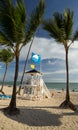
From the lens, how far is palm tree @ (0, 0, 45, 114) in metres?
13.9

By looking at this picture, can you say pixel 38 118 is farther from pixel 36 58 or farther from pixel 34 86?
pixel 36 58

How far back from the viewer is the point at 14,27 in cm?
1394

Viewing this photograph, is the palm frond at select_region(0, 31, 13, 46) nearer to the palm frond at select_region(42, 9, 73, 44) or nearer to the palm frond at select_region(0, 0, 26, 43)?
the palm frond at select_region(0, 0, 26, 43)

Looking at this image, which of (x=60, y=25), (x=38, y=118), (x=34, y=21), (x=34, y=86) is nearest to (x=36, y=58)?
(x=34, y=86)

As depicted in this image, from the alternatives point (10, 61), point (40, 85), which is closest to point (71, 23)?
point (40, 85)

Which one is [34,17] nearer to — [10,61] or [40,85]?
[40,85]

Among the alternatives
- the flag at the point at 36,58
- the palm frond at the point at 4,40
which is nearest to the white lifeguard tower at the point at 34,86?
the flag at the point at 36,58

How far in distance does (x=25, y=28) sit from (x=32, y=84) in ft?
43.4

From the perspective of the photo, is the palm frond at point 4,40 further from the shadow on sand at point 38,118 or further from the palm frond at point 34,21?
the shadow on sand at point 38,118

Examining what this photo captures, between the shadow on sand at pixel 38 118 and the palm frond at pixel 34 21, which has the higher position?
the palm frond at pixel 34 21

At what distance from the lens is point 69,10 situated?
728 inches

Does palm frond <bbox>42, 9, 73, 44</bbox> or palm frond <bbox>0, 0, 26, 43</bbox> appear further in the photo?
palm frond <bbox>42, 9, 73, 44</bbox>

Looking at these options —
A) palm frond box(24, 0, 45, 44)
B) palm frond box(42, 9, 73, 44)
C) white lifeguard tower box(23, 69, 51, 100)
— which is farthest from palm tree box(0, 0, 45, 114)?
white lifeguard tower box(23, 69, 51, 100)

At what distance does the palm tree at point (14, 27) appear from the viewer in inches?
546
